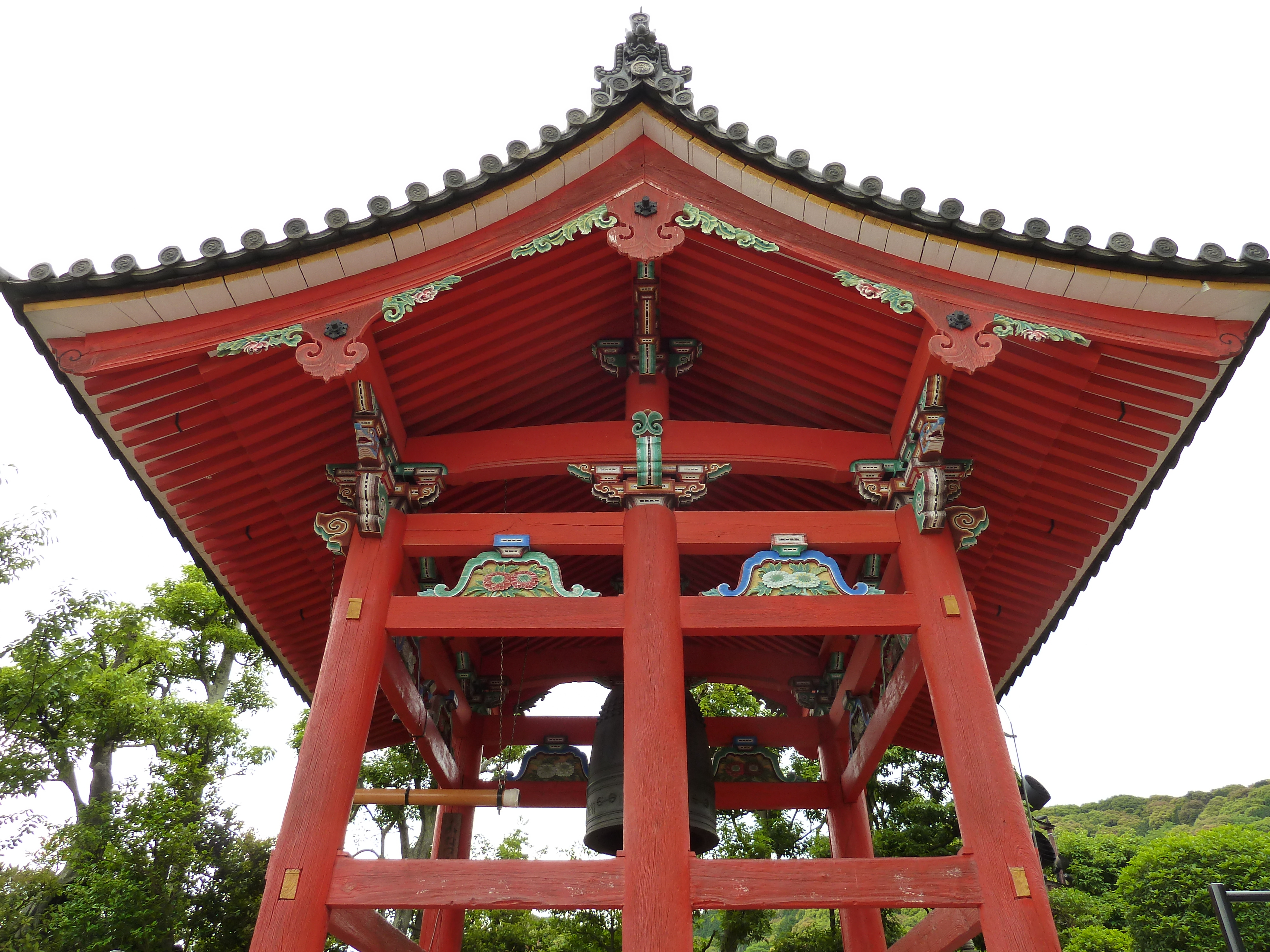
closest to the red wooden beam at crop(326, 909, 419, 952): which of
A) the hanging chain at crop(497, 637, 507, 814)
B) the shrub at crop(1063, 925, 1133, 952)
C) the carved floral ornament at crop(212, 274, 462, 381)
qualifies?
the hanging chain at crop(497, 637, 507, 814)

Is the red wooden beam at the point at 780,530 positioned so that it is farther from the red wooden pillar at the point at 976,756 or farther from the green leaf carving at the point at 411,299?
the green leaf carving at the point at 411,299

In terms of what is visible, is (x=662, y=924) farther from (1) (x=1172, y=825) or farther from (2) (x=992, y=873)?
(1) (x=1172, y=825)

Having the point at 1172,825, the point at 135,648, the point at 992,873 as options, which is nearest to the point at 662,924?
the point at 992,873

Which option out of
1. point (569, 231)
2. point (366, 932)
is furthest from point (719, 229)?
point (366, 932)

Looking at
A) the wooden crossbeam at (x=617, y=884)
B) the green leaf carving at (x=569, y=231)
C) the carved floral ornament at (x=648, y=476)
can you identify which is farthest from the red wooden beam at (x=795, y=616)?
the green leaf carving at (x=569, y=231)

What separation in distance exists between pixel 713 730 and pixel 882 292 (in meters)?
4.51

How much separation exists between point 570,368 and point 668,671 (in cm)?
256

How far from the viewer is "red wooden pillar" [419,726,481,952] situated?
6.98 meters

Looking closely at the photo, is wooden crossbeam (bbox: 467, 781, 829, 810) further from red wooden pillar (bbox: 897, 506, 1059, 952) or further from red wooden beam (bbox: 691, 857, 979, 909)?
red wooden beam (bbox: 691, 857, 979, 909)

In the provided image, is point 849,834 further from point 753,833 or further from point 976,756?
point 753,833

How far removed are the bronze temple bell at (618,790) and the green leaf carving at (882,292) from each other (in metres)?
3.00

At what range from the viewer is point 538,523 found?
18.7 feet

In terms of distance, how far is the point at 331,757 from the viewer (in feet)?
15.0

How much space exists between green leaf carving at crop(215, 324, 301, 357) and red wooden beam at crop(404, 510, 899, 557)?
4.49ft
